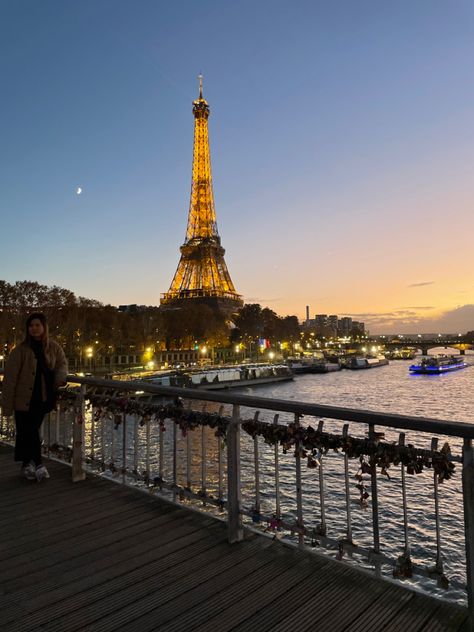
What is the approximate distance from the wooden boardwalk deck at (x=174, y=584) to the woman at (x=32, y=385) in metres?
1.44

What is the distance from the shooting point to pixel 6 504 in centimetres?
588

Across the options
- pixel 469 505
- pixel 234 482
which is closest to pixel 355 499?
pixel 234 482

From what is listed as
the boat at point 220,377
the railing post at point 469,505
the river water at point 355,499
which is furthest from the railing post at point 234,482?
the boat at point 220,377

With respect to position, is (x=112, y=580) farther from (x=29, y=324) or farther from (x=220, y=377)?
(x=220, y=377)

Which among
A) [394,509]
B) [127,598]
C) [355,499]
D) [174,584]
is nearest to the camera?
[127,598]

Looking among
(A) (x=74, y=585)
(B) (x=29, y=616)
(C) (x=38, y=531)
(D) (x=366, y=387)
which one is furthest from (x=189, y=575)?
(D) (x=366, y=387)

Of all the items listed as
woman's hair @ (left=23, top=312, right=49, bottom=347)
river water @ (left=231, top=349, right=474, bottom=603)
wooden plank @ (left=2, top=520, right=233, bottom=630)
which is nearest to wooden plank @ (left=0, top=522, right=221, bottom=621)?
wooden plank @ (left=2, top=520, right=233, bottom=630)

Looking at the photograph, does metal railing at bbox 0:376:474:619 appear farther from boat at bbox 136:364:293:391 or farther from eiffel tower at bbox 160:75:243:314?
eiffel tower at bbox 160:75:243:314

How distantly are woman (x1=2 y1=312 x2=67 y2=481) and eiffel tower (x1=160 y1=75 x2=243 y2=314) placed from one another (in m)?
106

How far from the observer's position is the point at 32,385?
653 centimetres

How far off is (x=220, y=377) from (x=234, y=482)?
5740 centimetres

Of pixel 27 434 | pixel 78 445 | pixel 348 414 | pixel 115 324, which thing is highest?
pixel 115 324

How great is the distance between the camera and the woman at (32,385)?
21.1 ft

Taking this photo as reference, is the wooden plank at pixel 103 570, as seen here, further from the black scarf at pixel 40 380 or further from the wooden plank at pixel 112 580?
the black scarf at pixel 40 380
